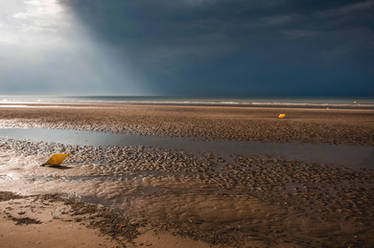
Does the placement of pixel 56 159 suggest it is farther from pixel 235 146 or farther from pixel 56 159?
pixel 235 146

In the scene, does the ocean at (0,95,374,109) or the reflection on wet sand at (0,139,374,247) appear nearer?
the reflection on wet sand at (0,139,374,247)

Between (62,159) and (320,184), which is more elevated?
(62,159)

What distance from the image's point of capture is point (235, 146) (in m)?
12.2

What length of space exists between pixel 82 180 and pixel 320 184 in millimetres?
7176

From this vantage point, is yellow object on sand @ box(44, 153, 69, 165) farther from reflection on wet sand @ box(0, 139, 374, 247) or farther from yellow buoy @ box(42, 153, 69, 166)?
reflection on wet sand @ box(0, 139, 374, 247)

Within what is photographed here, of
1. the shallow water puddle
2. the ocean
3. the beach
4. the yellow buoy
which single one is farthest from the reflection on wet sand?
the ocean

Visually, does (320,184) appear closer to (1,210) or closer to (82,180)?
(82,180)

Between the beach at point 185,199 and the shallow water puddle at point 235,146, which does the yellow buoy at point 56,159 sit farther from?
the shallow water puddle at point 235,146

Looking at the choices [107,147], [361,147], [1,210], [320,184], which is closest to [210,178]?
[320,184]

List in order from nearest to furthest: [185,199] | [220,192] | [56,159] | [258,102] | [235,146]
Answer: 1. [185,199]
2. [220,192]
3. [56,159]
4. [235,146]
5. [258,102]

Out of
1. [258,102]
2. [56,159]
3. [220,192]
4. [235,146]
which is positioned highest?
[258,102]

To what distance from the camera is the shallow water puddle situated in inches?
393

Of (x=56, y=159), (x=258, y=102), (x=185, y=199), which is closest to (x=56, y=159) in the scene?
(x=56, y=159)

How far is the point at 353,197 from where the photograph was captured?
6.01 m
